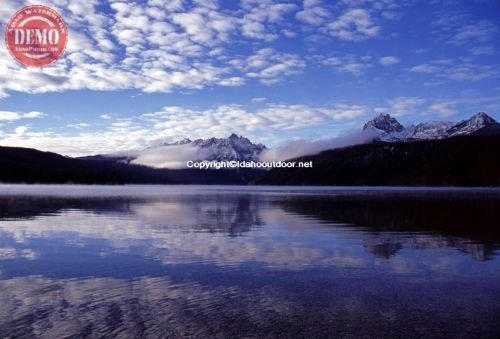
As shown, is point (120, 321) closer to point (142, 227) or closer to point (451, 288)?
point (451, 288)

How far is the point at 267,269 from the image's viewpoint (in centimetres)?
2211

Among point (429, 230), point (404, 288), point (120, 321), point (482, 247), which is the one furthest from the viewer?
point (429, 230)

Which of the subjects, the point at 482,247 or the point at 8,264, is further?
the point at 482,247

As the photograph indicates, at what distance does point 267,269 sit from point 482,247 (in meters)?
15.8

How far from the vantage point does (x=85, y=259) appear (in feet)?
79.9

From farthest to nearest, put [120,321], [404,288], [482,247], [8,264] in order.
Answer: [482,247]
[8,264]
[404,288]
[120,321]

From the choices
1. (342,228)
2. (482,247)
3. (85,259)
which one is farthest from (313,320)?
(342,228)

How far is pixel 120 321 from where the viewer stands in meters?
13.8

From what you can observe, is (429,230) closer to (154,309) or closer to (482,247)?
(482,247)

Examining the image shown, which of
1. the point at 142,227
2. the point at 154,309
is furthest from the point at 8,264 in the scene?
the point at 142,227

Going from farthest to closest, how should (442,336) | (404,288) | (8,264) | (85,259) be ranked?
(85,259)
(8,264)
(404,288)
(442,336)

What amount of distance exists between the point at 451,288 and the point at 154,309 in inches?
465

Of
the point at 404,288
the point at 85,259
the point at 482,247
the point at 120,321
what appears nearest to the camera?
the point at 120,321

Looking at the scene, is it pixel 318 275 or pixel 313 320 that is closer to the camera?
pixel 313 320
